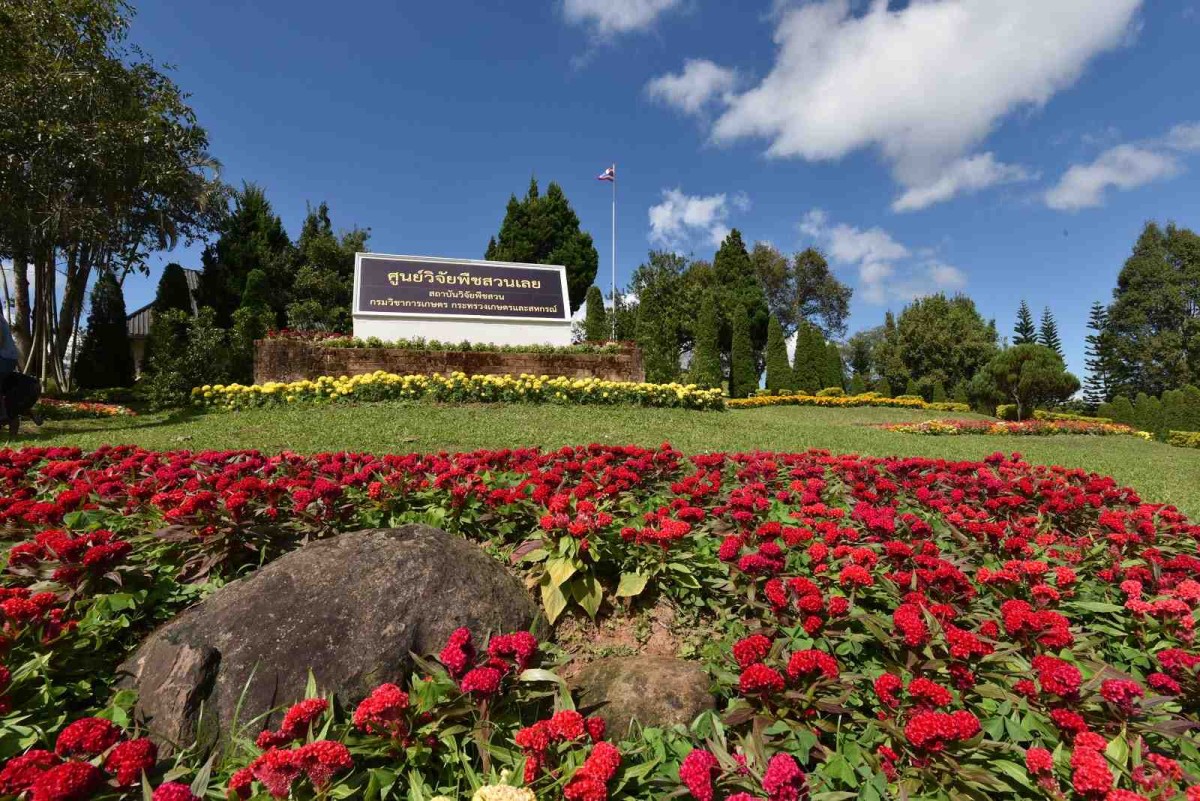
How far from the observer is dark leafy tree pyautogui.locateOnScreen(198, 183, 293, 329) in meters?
25.6

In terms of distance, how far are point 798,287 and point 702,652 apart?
43.6 m

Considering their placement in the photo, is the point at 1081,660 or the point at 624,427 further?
the point at 624,427

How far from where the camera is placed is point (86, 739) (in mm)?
1232

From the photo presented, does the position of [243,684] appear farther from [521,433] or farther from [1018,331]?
[1018,331]

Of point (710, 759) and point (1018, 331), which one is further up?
point (1018, 331)

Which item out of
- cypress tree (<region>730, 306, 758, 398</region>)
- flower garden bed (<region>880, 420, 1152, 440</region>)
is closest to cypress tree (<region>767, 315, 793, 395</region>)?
cypress tree (<region>730, 306, 758, 398</region>)

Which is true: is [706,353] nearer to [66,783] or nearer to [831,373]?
[831,373]

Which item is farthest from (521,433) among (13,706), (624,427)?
(13,706)

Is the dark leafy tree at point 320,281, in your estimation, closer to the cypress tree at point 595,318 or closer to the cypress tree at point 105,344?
the cypress tree at point 105,344

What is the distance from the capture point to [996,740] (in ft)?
4.95

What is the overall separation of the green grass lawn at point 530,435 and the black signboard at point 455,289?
16.5 ft

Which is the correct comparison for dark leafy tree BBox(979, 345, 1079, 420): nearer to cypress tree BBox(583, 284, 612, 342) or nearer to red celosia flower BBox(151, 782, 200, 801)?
cypress tree BBox(583, 284, 612, 342)

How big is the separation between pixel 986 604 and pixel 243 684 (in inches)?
107

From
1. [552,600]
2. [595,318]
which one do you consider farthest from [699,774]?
[595,318]
